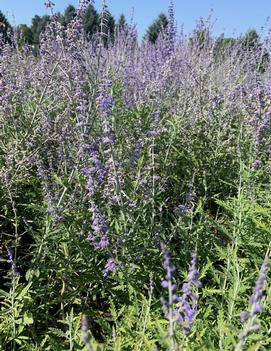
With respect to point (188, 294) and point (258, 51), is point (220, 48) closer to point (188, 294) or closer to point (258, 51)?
point (258, 51)

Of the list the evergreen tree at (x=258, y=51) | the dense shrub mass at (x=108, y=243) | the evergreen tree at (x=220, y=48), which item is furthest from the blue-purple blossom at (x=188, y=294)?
the evergreen tree at (x=220, y=48)

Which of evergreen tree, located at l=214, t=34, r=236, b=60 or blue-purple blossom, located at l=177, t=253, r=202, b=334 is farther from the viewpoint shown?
evergreen tree, located at l=214, t=34, r=236, b=60

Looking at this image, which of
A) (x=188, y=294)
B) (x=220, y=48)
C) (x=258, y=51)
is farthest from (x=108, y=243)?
(x=220, y=48)

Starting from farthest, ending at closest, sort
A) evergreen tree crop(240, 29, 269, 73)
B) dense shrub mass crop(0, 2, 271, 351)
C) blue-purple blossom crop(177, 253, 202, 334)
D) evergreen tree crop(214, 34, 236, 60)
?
1. evergreen tree crop(214, 34, 236, 60)
2. evergreen tree crop(240, 29, 269, 73)
3. dense shrub mass crop(0, 2, 271, 351)
4. blue-purple blossom crop(177, 253, 202, 334)

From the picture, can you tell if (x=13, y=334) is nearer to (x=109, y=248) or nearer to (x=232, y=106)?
(x=109, y=248)

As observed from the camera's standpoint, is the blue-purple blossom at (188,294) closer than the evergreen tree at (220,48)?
Yes

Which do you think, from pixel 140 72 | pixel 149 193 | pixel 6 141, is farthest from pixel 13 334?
pixel 140 72

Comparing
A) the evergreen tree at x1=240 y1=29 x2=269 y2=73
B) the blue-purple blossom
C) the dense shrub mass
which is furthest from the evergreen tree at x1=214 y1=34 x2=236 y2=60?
the blue-purple blossom

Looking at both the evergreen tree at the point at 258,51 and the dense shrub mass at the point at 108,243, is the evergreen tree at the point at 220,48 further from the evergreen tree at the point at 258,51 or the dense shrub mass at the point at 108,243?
the dense shrub mass at the point at 108,243

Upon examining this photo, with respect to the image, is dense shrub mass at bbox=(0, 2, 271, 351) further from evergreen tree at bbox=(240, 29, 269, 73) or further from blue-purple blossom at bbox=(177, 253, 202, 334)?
evergreen tree at bbox=(240, 29, 269, 73)

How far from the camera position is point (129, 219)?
281 centimetres

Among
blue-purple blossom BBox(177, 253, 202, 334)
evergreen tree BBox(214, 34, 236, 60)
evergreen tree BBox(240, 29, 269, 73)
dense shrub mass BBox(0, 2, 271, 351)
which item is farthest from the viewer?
evergreen tree BBox(214, 34, 236, 60)

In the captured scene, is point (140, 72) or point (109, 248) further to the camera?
point (140, 72)

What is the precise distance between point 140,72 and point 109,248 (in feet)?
16.8
